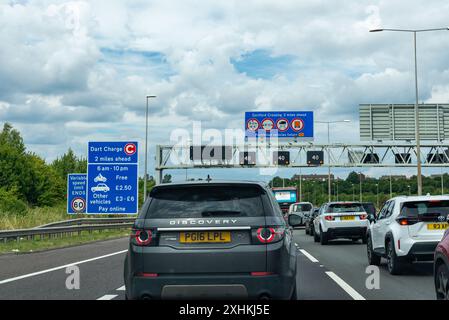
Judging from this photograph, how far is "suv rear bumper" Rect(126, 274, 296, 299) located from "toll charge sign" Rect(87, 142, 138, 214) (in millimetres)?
25603

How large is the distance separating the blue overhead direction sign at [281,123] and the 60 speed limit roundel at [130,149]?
18.2 metres

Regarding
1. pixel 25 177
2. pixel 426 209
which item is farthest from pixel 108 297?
pixel 25 177

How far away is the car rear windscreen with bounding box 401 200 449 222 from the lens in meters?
12.7

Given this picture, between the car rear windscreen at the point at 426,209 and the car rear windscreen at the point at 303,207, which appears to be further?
the car rear windscreen at the point at 303,207

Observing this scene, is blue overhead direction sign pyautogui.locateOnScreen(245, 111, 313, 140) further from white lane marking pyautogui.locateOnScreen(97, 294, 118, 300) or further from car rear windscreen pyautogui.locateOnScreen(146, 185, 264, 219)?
car rear windscreen pyautogui.locateOnScreen(146, 185, 264, 219)

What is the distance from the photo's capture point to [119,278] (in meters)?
12.8

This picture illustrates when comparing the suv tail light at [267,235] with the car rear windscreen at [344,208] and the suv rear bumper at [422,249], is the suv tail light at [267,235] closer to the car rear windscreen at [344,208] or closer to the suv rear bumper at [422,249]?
the suv rear bumper at [422,249]

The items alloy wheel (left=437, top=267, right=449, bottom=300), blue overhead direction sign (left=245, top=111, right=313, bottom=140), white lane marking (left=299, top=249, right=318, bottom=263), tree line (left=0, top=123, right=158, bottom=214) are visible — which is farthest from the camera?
tree line (left=0, top=123, right=158, bottom=214)

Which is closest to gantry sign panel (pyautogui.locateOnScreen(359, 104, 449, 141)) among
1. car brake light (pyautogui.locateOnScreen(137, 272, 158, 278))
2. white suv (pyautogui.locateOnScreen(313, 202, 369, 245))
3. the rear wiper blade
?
white suv (pyautogui.locateOnScreen(313, 202, 369, 245))

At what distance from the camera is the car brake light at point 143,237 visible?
6.89 meters

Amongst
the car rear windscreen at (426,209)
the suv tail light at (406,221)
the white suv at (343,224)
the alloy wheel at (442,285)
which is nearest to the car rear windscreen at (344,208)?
the white suv at (343,224)

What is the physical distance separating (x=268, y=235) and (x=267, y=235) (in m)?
0.01

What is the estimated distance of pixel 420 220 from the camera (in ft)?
42.0
